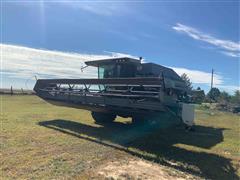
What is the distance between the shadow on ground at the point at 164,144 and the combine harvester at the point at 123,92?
608 millimetres

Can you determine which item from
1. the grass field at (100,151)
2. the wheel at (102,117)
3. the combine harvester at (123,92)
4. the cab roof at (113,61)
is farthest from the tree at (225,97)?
the grass field at (100,151)

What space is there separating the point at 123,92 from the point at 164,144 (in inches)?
69.9

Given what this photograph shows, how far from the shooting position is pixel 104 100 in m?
7.63

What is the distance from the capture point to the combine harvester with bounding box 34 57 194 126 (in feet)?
20.9

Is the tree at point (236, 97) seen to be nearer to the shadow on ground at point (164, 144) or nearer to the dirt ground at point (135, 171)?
the shadow on ground at point (164, 144)

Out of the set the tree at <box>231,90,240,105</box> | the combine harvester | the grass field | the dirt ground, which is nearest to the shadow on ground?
the grass field

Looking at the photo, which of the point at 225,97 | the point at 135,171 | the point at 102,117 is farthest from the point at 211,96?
the point at 135,171

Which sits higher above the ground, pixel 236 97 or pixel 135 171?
pixel 135 171

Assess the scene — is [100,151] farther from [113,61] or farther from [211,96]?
[211,96]

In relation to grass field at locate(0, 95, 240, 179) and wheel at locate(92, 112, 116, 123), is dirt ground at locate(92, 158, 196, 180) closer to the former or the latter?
grass field at locate(0, 95, 240, 179)

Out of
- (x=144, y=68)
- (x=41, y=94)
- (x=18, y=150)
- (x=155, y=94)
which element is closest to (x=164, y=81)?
(x=155, y=94)

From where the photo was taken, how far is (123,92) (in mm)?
7176

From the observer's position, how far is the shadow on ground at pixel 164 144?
4852 millimetres

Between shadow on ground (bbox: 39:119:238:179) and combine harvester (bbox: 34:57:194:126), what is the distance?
61cm
